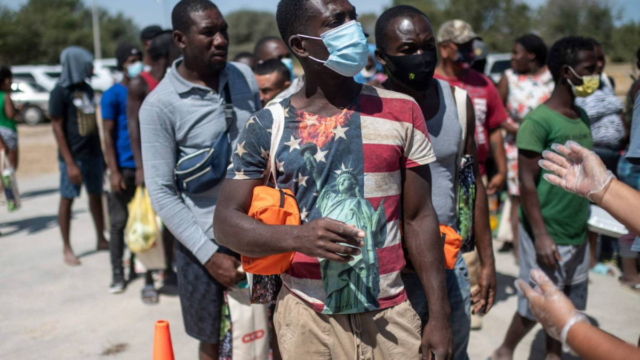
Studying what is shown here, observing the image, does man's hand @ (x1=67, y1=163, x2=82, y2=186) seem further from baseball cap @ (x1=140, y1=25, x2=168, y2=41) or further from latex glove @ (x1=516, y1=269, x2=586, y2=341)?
latex glove @ (x1=516, y1=269, x2=586, y2=341)

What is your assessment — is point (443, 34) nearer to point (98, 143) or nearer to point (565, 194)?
point (565, 194)

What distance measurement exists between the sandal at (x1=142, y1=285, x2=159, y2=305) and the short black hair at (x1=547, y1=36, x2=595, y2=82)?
390 cm

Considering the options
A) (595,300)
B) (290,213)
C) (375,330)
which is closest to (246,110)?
(290,213)

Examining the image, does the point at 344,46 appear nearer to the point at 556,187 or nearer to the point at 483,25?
the point at 556,187

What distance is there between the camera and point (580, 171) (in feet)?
6.03

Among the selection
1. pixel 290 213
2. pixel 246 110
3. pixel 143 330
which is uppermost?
pixel 246 110

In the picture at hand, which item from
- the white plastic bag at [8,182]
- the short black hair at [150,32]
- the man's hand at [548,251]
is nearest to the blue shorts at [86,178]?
the white plastic bag at [8,182]

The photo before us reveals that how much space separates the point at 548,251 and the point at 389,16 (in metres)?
1.81

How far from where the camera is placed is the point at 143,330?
4.68m

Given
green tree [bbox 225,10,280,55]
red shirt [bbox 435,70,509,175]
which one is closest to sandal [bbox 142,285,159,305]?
red shirt [bbox 435,70,509,175]

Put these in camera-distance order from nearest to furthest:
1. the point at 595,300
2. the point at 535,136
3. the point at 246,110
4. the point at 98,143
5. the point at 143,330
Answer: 1. the point at 246,110
2. the point at 535,136
3. the point at 143,330
4. the point at 595,300
5. the point at 98,143

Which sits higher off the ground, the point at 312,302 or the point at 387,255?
the point at 387,255

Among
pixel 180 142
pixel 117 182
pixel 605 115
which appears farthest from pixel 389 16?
pixel 605 115

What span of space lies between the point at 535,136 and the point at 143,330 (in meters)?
3.42
